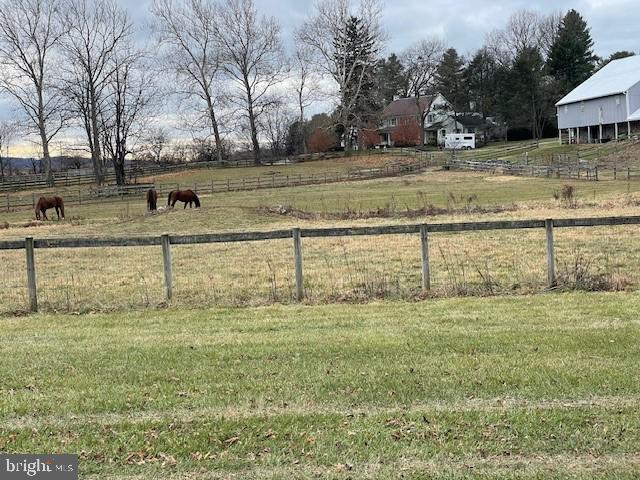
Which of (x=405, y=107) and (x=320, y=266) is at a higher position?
(x=405, y=107)

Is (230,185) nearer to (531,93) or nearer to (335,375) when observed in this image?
(531,93)

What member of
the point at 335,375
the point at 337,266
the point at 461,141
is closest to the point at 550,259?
the point at 337,266

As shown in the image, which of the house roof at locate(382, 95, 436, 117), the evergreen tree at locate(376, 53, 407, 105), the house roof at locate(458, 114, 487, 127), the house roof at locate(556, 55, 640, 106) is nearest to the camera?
the house roof at locate(556, 55, 640, 106)

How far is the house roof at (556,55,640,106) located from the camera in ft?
221

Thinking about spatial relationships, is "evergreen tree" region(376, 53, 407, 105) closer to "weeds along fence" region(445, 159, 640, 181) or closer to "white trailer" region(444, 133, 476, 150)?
"white trailer" region(444, 133, 476, 150)

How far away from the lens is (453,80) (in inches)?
3802

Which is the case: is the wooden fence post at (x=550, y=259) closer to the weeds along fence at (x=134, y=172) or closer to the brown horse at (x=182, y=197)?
the brown horse at (x=182, y=197)

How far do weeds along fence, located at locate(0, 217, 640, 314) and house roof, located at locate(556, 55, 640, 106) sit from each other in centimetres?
5473

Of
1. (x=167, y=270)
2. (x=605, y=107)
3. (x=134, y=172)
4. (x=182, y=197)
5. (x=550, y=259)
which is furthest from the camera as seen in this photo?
(x=134, y=172)

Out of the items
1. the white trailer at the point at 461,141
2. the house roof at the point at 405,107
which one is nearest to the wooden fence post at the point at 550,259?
the white trailer at the point at 461,141

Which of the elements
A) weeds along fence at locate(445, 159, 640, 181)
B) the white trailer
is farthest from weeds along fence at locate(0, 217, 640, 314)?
the white trailer

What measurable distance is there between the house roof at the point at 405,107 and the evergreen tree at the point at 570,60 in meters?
18.1

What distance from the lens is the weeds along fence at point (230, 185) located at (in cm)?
5966

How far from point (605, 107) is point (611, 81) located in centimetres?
417
